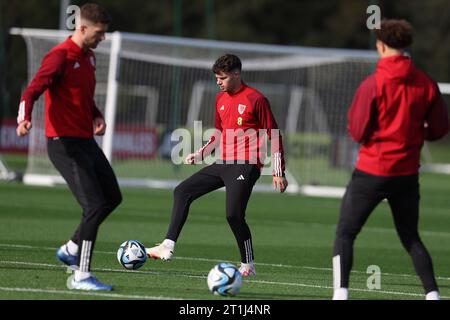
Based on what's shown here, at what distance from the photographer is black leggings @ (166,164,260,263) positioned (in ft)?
36.4

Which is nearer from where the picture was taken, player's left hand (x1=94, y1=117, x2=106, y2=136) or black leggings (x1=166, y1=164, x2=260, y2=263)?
player's left hand (x1=94, y1=117, x2=106, y2=136)

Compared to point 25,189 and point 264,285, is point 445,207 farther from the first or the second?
point 264,285

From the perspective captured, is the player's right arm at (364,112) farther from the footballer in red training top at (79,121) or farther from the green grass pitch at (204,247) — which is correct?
the footballer in red training top at (79,121)

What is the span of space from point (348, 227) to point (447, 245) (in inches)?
321

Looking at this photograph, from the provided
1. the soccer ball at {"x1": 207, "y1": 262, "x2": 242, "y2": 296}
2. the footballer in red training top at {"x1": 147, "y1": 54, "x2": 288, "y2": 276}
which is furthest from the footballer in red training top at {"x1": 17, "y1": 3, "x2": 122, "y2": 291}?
the footballer in red training top at {"x1": 147, "y1": 54, "x2": 288, "y2": 276}

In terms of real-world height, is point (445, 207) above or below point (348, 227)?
below

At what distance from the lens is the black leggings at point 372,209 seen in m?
8.53

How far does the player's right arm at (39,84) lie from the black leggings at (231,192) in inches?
94.7

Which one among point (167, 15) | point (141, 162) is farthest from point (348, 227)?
point (167, 15)

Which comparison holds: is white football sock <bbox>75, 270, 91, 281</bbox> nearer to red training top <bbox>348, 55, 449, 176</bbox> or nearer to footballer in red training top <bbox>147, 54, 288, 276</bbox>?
footballer in red training top <bbox>147, 54, 288, 276</bbox>

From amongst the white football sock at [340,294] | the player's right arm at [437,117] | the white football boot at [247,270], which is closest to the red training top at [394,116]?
the player's right arm at [437,117]

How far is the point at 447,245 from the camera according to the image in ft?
53.7

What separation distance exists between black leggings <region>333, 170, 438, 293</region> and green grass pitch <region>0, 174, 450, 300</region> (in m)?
1.01

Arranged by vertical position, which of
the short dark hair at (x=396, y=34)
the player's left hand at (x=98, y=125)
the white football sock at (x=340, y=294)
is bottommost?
the white football sock at (x=340, y=294)
